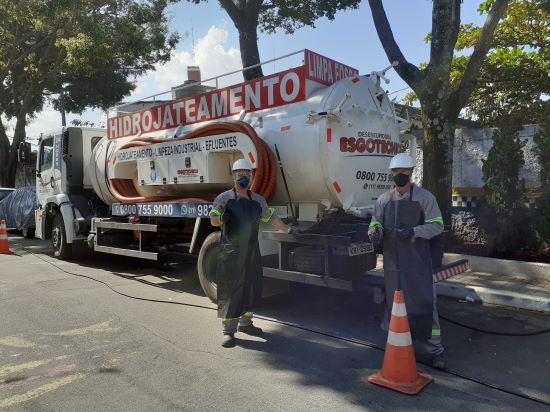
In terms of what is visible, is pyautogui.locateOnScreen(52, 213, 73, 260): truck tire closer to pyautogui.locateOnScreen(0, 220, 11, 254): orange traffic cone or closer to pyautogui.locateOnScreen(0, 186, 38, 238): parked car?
pyautogui.locateOnScreen(0, 220, 11, 254): orange traffic cone

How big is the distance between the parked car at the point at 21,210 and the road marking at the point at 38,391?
36.3ft

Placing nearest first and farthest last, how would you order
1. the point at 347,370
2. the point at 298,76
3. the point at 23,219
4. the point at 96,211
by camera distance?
the point at 347,370, the point at 298,76, the point at 96,211, the point at 23,219

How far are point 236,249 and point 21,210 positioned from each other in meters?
11.9

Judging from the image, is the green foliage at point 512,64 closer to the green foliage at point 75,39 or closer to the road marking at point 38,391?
the road marking at point 38,391

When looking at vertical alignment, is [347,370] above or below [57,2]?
below

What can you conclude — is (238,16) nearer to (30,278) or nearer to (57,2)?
(57,2)

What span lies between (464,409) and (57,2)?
1376 centimetres

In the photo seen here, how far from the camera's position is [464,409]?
331cm

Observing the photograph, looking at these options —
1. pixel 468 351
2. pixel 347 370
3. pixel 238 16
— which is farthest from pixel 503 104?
pixel 347 370

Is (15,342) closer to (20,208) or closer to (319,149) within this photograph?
(319,149)

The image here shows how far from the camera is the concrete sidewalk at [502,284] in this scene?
5781 mm

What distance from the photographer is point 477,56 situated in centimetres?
776

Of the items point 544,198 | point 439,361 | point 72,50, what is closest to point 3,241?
point 72,50

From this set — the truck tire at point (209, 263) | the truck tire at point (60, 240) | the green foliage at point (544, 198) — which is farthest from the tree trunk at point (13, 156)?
the green foliage at point (544, 198)
